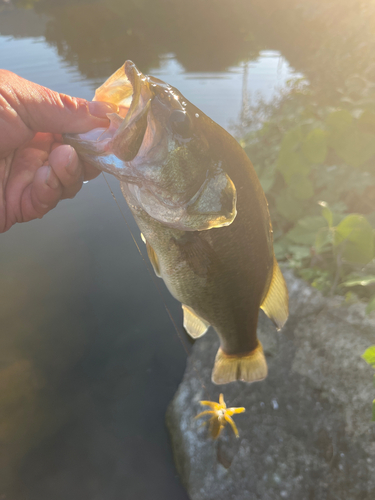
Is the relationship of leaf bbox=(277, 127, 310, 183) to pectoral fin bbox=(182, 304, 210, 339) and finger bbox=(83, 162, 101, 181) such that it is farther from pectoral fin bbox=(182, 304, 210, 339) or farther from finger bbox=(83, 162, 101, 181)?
finger bbox=(83, 162, 101, 181)

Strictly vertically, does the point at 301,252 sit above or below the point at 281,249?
above

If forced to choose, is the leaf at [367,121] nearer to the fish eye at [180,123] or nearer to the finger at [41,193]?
the fish eye at [180,123]

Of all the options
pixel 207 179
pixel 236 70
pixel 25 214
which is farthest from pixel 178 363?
pixel 236 70

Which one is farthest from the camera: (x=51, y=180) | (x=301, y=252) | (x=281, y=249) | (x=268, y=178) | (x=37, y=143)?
(x=268, y=178)

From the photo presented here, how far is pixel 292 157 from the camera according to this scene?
358 centimetres

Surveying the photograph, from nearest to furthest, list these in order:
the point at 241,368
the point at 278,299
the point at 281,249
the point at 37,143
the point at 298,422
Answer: the point at 37,143 → the point at 278,299 → the point at 241,368 → the point at 298,422 → the point at 281,249

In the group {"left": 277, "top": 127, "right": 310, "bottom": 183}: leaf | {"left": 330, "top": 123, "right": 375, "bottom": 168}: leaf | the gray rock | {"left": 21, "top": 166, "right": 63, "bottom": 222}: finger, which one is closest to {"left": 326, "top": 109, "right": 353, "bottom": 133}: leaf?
{"left": 330, "top": 123, "right": 375, "bottom": 168}: leaf

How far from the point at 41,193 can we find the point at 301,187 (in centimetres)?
293

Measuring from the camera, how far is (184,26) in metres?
15.1

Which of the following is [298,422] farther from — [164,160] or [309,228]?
[164,160]

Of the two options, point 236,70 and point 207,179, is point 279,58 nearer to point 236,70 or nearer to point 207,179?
point 236,70

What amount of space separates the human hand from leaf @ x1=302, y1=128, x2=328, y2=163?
277 centimetres

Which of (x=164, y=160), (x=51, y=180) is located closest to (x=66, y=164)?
(x=51, y=180)

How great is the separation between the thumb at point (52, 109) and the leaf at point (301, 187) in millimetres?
2743
